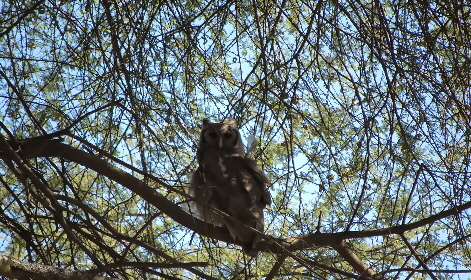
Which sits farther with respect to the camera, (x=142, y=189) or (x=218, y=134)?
(x=218, y=134)

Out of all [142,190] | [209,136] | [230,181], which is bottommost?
[142,190]

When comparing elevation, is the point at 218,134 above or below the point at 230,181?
above

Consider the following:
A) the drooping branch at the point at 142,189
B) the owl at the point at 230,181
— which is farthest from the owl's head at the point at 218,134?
the drooping branch at the point at 142,189

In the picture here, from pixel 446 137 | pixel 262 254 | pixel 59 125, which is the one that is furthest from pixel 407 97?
pixel 59 125

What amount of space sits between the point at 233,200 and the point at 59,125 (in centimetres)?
138

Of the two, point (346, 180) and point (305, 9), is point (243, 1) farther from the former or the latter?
point (346, 180)

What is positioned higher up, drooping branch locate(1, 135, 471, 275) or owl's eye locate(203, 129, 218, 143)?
owl's eye locate(203, 129, 218, 143)

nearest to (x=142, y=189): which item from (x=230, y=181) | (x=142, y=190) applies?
(x=142, y=190)

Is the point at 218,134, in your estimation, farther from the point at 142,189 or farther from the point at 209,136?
the point at 142,189

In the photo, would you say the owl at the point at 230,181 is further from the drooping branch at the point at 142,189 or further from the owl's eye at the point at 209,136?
the drooping branch at the point at 142,189

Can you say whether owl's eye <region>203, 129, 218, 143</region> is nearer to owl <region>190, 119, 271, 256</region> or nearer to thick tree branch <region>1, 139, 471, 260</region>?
owl <region>190, 119, 271, 256</region>

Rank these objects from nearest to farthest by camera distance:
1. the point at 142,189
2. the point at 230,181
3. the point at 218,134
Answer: the point at 142,189 → the point at 230,181 → the point at 218,134

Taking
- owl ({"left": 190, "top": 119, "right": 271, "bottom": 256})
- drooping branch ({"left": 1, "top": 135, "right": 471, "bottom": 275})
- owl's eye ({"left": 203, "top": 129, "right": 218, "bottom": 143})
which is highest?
owl's eye ({"left": 203, "top": 129, "right": 218, "bottom": 143})

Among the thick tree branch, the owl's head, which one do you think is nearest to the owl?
the owl's head
